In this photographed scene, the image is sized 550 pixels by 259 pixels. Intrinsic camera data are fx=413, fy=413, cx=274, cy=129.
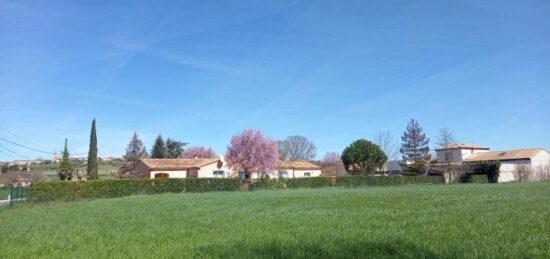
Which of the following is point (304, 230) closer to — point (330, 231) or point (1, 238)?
point (330, 231)

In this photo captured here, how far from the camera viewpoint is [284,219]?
40.0 feet

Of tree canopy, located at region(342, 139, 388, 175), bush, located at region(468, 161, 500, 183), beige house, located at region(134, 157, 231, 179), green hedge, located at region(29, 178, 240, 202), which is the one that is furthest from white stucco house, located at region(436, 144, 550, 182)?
green hedge, located at region(29, 178, 240, 202)

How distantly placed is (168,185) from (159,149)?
133ft

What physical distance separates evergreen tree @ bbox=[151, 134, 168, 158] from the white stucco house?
5059 centimetres

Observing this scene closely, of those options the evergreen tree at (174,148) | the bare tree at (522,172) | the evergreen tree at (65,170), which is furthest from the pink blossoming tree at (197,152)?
the bare tree at (522,172)

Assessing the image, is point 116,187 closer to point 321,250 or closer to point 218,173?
point 218,173

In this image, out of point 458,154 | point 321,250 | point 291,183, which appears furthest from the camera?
point 458,154

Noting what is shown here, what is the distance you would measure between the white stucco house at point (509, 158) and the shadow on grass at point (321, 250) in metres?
57.2

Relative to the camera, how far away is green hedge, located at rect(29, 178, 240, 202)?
107ft

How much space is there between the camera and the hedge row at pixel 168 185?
108ft

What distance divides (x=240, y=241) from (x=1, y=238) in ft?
21.2

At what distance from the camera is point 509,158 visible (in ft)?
232

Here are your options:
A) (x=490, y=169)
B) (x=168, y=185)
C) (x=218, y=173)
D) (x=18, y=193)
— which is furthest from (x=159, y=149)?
(x=490, y=169)

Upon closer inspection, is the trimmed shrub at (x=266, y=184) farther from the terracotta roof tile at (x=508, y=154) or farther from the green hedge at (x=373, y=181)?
the terracotta roof tile at (x=508, y=154)
